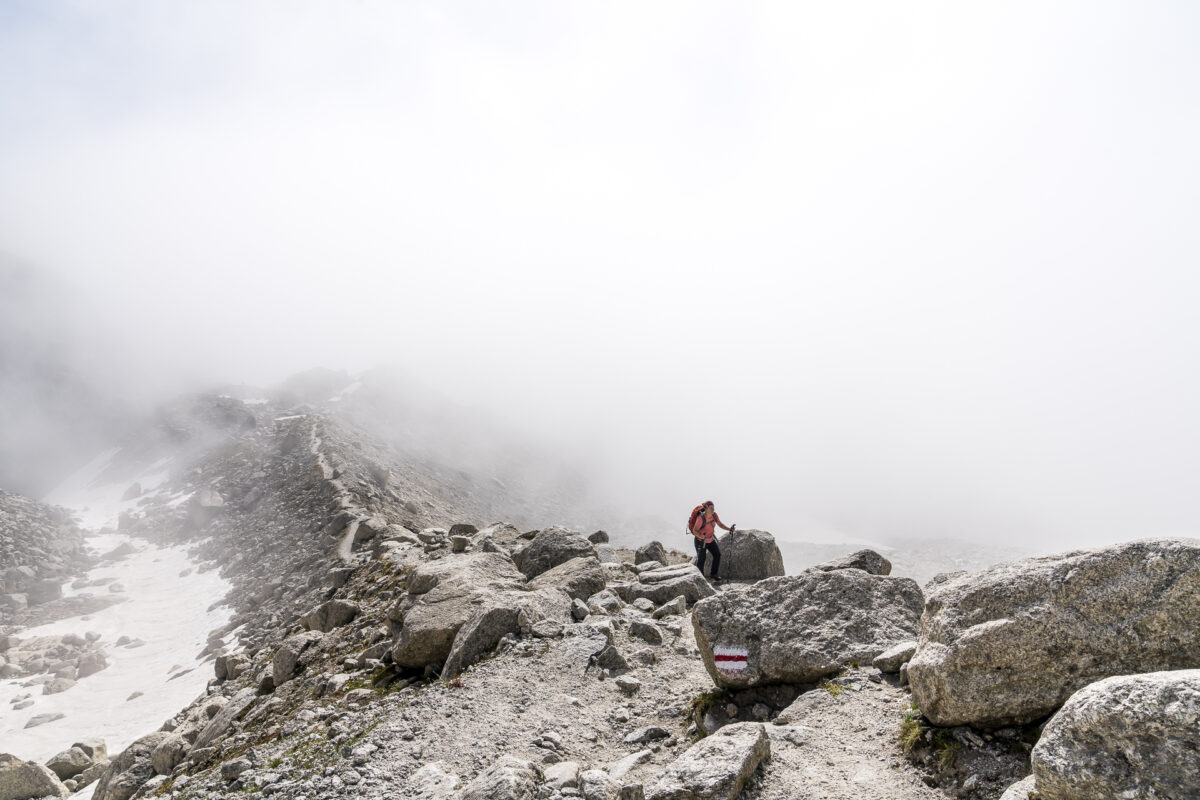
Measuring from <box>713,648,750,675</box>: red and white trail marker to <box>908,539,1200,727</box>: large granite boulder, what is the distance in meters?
2.59

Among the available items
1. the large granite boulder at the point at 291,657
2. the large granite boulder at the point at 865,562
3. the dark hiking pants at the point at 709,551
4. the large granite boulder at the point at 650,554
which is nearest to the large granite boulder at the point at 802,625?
the large granite boulder at the point at 865,562

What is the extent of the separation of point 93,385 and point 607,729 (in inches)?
4651

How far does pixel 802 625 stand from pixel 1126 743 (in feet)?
15.6

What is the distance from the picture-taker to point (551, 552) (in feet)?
55.1

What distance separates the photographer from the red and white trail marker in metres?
8.59

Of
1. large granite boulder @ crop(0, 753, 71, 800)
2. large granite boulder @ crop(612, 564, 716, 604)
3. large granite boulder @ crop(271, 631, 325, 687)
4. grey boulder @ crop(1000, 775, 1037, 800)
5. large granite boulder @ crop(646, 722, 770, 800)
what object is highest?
grey boulder @ crop(1000, 775, 1037, 800)

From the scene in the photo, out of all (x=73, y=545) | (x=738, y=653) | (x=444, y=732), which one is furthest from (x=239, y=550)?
(x=738, y=653)

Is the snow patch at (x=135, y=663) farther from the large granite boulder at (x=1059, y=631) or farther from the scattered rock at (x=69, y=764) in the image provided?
the large granite boulder at (x=1059, y=631)

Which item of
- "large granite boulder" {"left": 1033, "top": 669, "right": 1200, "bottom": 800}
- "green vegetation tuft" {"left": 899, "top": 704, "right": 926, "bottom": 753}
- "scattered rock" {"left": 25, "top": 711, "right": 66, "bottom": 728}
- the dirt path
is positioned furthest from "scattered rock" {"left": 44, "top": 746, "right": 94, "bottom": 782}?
"large granite boulder" {"left": 1033, "top": 669, "right": 1200, "bottom": 800}

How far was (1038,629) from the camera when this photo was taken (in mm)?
5844

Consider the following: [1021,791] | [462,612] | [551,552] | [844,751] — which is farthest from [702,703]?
[551,552]

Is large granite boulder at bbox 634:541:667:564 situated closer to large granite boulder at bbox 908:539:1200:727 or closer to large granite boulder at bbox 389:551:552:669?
large granite boulder at bbox 389:551:552:669

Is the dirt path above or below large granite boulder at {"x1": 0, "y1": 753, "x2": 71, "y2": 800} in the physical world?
above

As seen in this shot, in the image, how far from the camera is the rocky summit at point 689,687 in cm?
554
